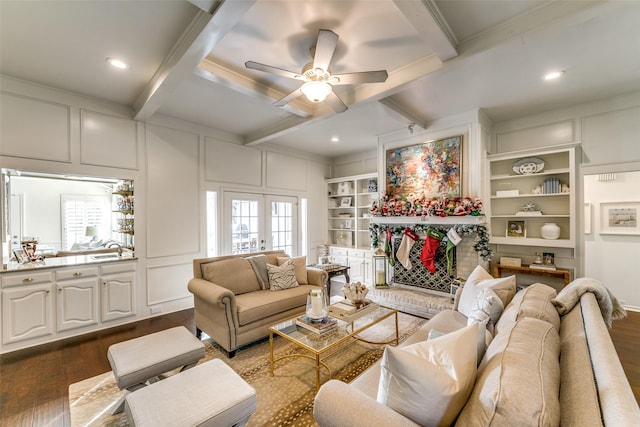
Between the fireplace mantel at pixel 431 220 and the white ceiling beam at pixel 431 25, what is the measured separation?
214 centimetres

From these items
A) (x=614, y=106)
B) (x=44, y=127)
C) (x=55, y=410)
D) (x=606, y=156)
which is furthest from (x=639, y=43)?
(x=44, y=127)

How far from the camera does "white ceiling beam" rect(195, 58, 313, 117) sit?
2482 millimetres

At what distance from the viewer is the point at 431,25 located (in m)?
1.86

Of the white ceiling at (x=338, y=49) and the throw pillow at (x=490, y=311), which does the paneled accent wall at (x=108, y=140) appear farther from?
the throw pillow at (x=490, y=311)

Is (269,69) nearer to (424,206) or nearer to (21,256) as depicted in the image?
(424,206)

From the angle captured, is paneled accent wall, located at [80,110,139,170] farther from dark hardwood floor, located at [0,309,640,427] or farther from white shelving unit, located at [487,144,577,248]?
white shelving unit, located at [487,144,577,248]

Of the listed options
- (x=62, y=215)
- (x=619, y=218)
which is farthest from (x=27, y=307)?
(x=619, y=218)

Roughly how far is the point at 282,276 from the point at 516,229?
3.36 m

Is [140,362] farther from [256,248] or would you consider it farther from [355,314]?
[256,248]

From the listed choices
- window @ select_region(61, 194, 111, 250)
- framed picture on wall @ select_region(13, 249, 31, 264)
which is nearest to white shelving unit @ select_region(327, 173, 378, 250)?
framed picture on wall @ select_region(13, 249, 31, 264)

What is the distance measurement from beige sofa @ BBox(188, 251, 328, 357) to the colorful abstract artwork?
2.01m

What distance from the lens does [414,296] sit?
3.85 meters

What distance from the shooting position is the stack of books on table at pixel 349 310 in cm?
246

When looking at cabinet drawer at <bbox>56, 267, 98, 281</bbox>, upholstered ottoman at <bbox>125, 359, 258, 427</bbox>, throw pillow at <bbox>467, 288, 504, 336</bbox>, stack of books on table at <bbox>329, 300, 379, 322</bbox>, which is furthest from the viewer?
cabinet drawer at <bbox>56, 267, 98, 281</bbox>
